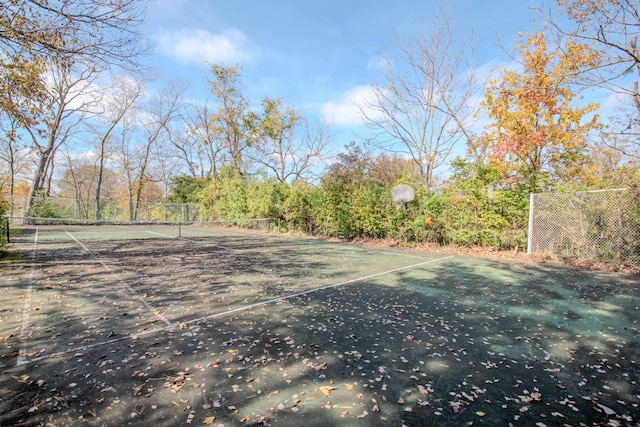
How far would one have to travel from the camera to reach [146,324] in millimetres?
3514

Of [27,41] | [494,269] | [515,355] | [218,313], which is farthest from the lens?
[494,269]

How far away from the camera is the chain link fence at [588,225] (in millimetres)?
6574

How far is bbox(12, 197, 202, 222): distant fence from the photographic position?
19781 millimetres

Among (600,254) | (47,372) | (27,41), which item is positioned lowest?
(47,372)

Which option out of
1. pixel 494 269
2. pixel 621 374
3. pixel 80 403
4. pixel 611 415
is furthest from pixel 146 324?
pixel 494 269

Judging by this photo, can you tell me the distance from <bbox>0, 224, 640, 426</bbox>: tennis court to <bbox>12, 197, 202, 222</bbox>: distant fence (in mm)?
19401

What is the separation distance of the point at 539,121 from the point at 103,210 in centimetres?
2812

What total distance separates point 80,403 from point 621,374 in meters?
4.21

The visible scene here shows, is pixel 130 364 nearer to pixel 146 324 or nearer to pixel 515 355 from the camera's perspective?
pixel 146 324

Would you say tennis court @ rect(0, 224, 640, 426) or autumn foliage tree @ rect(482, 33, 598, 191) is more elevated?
autumn foliage tree @ rect(482, 33, 598, 191)

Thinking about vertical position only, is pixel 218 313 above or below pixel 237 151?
below

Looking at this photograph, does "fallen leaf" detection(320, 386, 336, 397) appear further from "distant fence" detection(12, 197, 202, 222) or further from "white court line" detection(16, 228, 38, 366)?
"distant fence" detection(12, 197, 202, 222)

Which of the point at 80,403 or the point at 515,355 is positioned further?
the point at 515,355

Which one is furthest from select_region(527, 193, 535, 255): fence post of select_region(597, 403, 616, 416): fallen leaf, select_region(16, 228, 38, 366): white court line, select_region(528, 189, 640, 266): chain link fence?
select_region(16, 228, 38, 366): white court line
